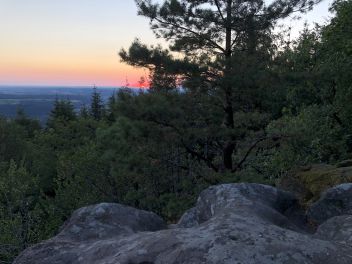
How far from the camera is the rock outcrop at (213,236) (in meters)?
4.18

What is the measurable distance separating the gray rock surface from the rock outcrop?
38mm

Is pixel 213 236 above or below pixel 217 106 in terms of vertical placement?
below

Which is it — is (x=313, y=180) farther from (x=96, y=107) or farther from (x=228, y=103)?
(x=96, y=107)

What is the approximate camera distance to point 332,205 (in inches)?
296

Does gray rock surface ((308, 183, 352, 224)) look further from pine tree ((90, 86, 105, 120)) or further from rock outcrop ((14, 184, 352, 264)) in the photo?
pine tree ((90, 86, 105, 120))

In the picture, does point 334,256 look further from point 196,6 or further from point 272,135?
point 196,6

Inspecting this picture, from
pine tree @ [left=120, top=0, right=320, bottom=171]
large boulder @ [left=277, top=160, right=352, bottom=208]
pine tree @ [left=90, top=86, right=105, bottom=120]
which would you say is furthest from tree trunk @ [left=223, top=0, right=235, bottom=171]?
pine tree @ [left=90, top=86, right=105, bottom=120]

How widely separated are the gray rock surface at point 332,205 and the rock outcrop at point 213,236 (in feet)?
0.12

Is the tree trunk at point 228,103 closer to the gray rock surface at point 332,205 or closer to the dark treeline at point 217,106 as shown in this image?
the dark treeline at point 217,106

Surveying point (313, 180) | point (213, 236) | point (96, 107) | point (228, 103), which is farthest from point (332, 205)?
point (96, 107)

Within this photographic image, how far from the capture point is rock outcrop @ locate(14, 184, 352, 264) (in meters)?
4.18

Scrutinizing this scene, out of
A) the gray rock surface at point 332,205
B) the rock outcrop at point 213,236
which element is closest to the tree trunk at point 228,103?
the gray rock surface at point 332,205

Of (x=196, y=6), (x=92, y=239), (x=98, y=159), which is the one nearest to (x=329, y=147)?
(x=196, y=6)

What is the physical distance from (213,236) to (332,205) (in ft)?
13.6
